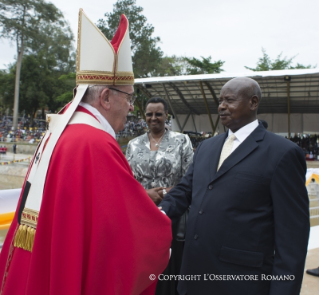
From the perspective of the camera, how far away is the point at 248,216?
170 cm

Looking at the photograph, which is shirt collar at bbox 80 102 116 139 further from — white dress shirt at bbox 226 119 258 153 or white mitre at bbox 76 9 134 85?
white dress shirt at bbox 226 119 258 153

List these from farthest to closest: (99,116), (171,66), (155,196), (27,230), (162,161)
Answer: (171,66) → (162,161) → (155,196) → (99,116) → (27,230)

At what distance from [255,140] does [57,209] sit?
115cm

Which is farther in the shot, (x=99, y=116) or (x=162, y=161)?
(x=162, y=161)

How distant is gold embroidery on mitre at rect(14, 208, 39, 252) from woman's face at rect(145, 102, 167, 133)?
74.4 inches

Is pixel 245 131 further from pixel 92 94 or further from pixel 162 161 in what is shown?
pixel 162 161

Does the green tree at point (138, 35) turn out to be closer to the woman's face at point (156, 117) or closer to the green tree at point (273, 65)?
the green tree at point (273, 65)

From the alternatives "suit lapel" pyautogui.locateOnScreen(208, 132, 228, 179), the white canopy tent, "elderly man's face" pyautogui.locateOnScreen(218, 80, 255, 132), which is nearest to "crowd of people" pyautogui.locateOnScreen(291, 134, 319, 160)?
the white canopy tent

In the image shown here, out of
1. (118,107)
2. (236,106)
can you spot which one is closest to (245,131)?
(236,106)

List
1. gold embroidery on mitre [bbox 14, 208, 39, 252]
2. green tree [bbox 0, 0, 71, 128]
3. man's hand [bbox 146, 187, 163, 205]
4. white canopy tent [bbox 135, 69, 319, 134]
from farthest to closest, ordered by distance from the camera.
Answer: green tree [bbox 0, 0, 71, 128] → white canopy tent [bbox 135, 69, 319, 134] → man's hand [bbox 146, 187, 163, 205] → gold embroidery on mitre [bbox 14, 208, 39, 252]

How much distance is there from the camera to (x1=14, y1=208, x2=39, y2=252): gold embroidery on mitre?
149 cm

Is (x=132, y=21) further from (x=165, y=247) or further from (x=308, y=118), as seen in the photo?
(x=165, y=247)

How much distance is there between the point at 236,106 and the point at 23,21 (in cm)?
3456

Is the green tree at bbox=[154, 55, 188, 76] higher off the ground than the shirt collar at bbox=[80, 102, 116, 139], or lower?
higher
